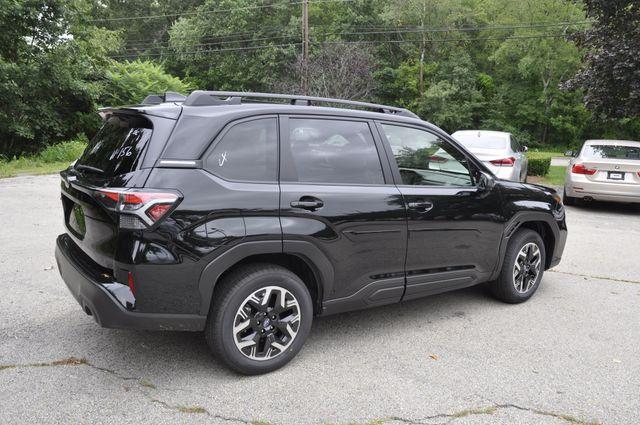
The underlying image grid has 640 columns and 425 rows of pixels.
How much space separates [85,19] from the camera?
21000 millimetres

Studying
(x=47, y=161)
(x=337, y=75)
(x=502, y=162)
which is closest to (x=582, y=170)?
(x=502, y=162)

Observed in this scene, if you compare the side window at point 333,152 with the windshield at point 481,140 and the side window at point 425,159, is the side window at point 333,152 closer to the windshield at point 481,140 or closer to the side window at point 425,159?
the side window at point 425,159

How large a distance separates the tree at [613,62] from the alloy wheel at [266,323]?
13.8 metres

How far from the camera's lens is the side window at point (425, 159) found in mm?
4125

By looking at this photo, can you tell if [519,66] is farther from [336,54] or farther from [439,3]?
[336,54]

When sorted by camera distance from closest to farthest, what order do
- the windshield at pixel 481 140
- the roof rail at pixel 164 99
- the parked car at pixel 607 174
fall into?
the roof rail at pixel 164 99 < the parked car at pixel 607 174 < the windshield at pixel 481 140

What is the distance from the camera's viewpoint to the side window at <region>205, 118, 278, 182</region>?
330 cm

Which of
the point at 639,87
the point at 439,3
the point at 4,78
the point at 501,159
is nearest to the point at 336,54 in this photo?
the point at 439,3

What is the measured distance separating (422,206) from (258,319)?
61.0 inches

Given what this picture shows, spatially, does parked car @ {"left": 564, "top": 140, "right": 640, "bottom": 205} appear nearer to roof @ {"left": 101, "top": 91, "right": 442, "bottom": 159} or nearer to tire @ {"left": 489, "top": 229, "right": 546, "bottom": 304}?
tire @ {"left": 489, "top": 229, "right": 546, "bottom": 304}

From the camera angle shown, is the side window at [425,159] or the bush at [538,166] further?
the bush at [538,166]

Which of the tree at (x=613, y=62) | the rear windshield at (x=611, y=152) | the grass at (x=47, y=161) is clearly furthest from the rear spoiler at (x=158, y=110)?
the tree at (x=613, y=62)

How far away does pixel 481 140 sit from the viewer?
1180cm

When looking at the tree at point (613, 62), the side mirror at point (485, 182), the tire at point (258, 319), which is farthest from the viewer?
the tree at point (613, 62)
